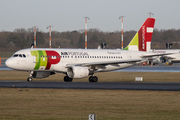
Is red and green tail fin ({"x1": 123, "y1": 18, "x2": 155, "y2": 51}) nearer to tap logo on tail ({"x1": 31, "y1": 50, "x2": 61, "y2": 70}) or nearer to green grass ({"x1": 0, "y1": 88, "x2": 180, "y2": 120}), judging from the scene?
tap logo on tail ({"x1": 31, "y1": 50, "x2": 61, "y2": 70})

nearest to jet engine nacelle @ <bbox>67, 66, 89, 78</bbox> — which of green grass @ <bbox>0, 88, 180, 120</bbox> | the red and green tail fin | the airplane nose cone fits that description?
the airplane nose cone

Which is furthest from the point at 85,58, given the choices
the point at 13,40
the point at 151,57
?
the point at 13,40

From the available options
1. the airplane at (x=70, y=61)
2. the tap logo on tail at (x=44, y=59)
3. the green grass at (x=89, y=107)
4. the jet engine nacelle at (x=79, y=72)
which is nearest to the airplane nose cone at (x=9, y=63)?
the airplane at (x=70, y=61)

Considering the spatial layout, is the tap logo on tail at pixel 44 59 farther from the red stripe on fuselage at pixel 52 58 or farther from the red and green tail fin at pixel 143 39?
the red and green tail fin at pixel 143 39

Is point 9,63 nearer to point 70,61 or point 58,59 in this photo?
point 58,59

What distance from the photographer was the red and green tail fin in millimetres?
49562

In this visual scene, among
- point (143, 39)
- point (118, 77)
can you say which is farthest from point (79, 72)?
point (143, 39)

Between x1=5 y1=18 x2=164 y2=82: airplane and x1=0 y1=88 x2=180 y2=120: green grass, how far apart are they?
48.0 feet

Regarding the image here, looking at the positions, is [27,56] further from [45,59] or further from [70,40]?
[70,40]

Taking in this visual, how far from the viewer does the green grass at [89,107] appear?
1691cm

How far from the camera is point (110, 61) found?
42.5 meters

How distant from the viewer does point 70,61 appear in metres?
42.0

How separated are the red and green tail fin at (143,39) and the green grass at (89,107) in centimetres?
2420

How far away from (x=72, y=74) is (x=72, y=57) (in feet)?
9.47
